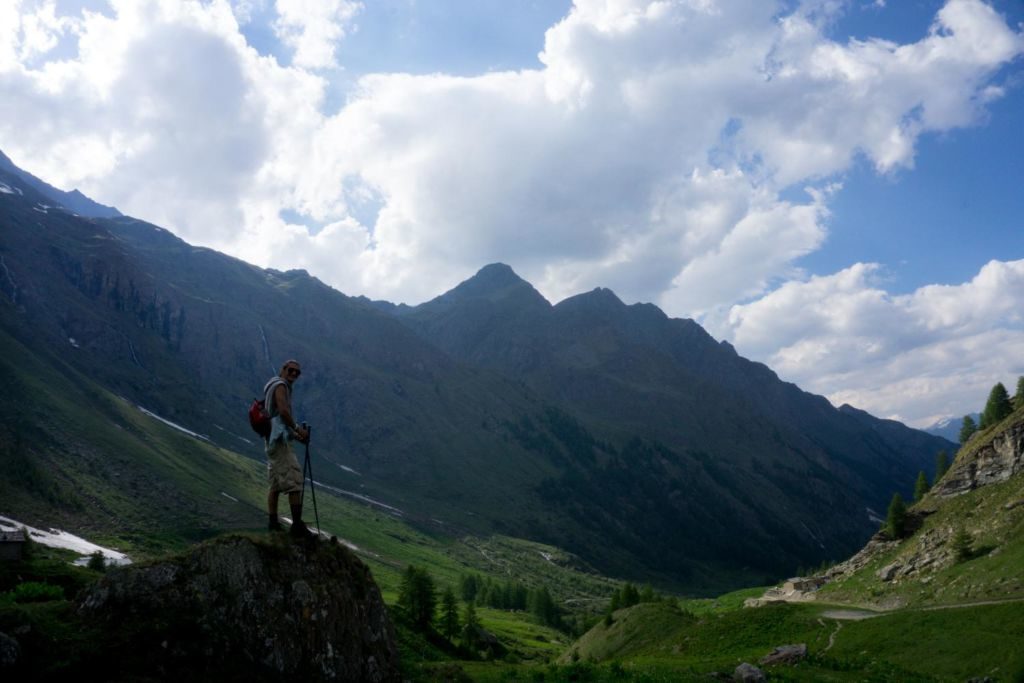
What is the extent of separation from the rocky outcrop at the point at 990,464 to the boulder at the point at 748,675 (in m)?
60.0

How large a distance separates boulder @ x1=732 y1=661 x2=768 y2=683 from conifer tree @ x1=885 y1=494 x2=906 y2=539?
59.3 m

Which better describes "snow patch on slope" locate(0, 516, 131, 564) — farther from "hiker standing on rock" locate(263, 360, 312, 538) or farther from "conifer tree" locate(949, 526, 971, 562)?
"conifer tree" locate(949, 526, 971, 562)

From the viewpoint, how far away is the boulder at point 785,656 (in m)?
36.8

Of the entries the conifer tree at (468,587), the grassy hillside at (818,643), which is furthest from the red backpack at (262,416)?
the conifer tree at (468,587)

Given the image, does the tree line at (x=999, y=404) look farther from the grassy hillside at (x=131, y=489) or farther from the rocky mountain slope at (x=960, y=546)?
the grassy hillside at (x=131, y=489)

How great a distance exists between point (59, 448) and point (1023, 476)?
18152 centimetres

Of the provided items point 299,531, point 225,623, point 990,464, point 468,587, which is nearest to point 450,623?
point 299,531

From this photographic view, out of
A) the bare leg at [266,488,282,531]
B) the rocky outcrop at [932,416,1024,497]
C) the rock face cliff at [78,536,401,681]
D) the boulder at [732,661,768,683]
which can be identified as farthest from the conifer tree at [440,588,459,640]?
the rocky outcrop at [932,416,1024,497]

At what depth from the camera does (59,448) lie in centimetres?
14912

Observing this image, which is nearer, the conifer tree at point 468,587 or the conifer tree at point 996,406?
the conifer tree at point 996,406

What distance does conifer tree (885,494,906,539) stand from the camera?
76.1 meters

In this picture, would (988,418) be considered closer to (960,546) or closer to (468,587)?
(960,546)

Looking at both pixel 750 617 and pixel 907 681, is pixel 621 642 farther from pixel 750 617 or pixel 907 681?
pixel 907 681

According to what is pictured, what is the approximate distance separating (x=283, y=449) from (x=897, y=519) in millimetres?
82509
